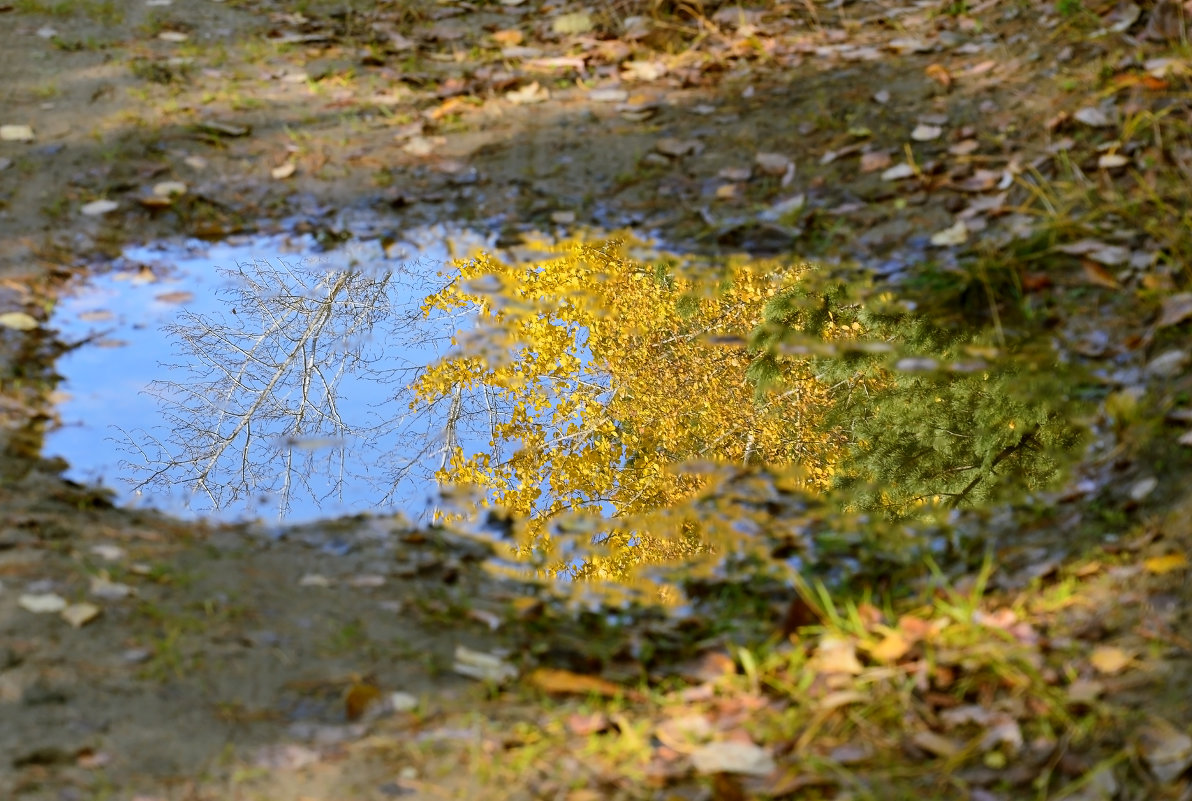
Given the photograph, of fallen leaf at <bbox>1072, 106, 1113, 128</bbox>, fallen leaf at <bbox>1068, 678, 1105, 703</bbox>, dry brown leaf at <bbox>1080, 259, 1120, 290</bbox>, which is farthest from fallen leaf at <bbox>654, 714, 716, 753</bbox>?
fallen leaf at <bbox>1072, 106, 1113, 128</bbox>

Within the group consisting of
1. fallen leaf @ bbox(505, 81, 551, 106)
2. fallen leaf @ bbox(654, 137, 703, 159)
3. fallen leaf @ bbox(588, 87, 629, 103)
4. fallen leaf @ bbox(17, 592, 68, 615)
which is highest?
fallen leaf @ bbox(505, 81, 551, 106)

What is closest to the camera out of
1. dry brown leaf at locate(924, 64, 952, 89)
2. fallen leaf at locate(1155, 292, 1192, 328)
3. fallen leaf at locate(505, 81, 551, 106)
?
fallen leaf at locate(1155, 292, 1192, 328)

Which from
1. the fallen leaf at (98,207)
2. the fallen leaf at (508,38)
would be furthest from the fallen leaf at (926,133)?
the fallen leaf at (98,207)

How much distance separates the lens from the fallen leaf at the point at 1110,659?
229 cm

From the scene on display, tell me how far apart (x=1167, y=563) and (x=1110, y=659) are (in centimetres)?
31

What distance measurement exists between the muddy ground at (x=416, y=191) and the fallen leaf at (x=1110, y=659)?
0.29 ft

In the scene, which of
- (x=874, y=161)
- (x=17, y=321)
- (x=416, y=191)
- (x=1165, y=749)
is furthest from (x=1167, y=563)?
(x=17, y=321)

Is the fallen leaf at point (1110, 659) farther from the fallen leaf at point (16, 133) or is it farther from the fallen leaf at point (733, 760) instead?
the fallen leaf at point (16, 133)

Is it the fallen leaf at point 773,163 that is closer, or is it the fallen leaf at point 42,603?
the fallen leaf at point 42,603

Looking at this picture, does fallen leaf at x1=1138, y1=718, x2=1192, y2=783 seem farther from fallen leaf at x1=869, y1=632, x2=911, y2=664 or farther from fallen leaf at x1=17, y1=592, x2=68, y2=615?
fallen leaf at x1=17, y1=592, x2=68, y2=615

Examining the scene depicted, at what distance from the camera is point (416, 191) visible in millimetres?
4164

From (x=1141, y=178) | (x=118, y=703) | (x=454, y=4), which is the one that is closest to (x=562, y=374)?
(x=454, y=4)

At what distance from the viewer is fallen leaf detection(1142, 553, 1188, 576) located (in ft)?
8.08

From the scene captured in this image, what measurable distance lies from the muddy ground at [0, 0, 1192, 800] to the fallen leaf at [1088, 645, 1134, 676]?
9 cm
